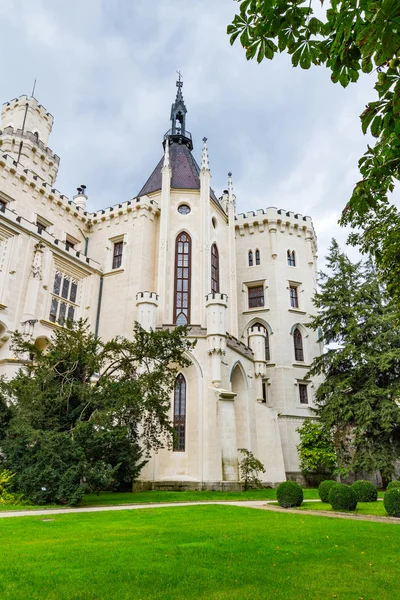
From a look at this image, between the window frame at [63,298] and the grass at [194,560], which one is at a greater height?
the window frame at [63,298]

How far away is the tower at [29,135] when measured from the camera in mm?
34531

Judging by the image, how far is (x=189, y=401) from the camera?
80.9ft

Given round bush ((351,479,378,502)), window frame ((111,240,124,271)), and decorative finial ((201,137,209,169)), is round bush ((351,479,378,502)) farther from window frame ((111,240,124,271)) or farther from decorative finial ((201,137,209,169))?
decorative finial ((201,137,209,169))

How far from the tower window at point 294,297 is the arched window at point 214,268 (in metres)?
8.04

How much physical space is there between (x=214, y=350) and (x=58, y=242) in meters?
12.9

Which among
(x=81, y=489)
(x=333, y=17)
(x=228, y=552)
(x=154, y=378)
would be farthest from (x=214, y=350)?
(x=333, y=17)

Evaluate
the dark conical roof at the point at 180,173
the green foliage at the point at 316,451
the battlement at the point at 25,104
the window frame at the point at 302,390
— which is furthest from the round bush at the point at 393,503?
the battlement at the point at 25,104

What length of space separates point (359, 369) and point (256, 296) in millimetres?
12294

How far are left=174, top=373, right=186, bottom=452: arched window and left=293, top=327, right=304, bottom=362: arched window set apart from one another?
40.8 ft

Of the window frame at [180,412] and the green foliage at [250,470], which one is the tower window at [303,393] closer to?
the green foliage at [250,470]

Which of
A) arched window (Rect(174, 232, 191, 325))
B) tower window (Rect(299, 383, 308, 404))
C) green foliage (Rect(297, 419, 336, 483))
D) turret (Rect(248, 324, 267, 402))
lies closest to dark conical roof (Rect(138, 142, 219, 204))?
arched window (Rect(174, 232, 191, 325))

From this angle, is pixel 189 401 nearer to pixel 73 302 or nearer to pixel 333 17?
pixel 73 302

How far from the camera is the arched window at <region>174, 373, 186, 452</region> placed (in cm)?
2409

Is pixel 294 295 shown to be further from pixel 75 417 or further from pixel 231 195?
pixel 75 417
